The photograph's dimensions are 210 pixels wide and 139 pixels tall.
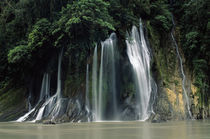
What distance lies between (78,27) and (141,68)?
417 cm

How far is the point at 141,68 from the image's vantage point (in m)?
16.5

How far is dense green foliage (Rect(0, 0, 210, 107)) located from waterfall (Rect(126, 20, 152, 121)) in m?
0.80

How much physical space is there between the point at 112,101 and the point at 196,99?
5.01 metres

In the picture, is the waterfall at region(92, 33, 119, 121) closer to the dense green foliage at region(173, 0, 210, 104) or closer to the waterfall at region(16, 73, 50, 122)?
the waterfall at region(16, 73, 50, 122)

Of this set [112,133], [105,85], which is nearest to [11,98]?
[105,85]

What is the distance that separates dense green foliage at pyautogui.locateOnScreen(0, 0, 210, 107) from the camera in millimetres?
15867

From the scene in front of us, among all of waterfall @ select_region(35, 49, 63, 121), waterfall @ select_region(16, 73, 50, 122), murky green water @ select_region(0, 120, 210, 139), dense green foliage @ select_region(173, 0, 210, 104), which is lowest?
murky green water @ select_region(0, 120, 210, 139)

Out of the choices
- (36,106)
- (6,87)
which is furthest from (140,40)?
(6,87)

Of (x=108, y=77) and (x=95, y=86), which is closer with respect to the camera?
(x=95, y=86)

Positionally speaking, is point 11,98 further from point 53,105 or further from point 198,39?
point 198,39

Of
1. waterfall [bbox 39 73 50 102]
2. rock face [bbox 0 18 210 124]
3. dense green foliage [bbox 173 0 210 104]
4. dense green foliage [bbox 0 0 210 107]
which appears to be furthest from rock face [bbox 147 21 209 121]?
waterfall [bbox 39 73 50 102]

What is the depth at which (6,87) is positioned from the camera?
20.6 meters

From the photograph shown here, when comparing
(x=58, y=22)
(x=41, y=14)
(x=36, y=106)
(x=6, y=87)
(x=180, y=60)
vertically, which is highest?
(x=41, y=14)

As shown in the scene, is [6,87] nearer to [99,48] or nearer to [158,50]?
[99,48]
